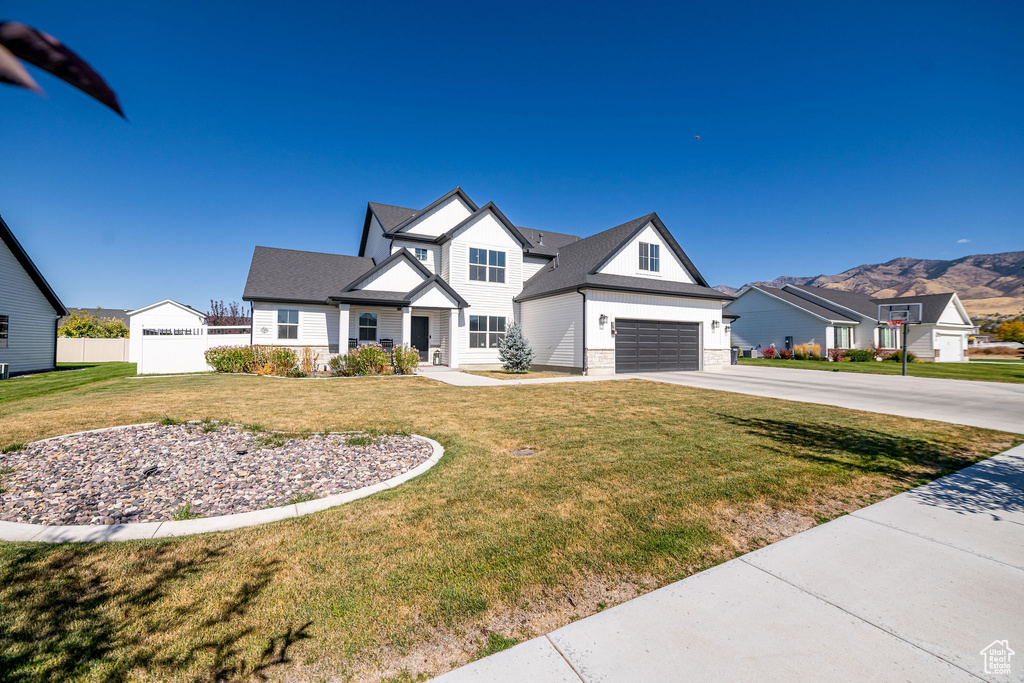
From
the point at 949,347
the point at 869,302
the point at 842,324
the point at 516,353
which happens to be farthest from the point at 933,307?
the point at 516,353

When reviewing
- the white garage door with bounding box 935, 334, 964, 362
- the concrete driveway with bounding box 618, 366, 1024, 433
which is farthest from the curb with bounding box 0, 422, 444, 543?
the white garage door with bounding box 935, 334, 964, 362

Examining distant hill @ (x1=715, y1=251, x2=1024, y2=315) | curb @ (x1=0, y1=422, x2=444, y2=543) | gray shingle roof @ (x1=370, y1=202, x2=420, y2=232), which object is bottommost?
A: curb @ (x1=0, y1=422, x2=444, y2=543)

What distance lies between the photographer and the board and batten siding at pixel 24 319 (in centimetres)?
1727

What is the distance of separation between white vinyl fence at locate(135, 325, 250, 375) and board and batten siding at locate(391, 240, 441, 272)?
26.9 ft

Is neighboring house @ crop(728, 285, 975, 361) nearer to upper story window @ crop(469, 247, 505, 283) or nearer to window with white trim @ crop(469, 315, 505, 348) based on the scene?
upper story window @ crop(469, 247, 505, 283)

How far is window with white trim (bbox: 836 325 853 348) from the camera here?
105ft

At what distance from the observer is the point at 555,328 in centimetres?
1997

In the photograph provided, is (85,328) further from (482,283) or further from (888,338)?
(888,338)

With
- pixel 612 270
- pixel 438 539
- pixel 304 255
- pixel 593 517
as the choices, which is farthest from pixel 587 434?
pixel 304 255

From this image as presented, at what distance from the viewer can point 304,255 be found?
906 inches

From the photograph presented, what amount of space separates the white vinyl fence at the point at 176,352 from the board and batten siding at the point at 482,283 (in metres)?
10.1

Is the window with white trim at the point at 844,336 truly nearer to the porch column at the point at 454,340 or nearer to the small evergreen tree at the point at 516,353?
the small evergreen tree at the point at 516,353

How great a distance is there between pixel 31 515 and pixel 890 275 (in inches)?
9595

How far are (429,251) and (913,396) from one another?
19.1 meters
